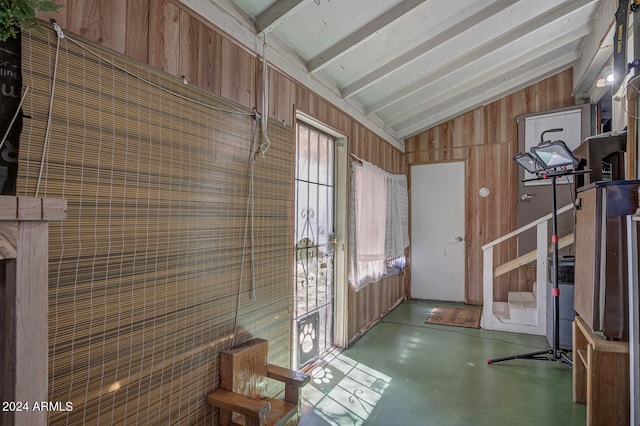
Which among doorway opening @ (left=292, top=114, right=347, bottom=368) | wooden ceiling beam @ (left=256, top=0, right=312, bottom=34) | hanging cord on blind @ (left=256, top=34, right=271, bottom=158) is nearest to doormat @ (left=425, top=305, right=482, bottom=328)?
doorway opening @ (left=292, top=114, right=347, bottom=368)

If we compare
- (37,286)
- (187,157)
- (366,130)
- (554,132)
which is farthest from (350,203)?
(554,132)

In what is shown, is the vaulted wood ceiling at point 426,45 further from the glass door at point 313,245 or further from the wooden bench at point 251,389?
the wooden bench at point 251,389

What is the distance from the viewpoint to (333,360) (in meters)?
2.90

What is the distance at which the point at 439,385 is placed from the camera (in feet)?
8.11

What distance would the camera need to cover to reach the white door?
16.1ft

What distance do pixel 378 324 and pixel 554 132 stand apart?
3.27 metres

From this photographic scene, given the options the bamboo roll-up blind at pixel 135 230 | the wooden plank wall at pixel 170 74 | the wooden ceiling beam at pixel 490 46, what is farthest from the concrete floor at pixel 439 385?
the wooden ceiling beam at pixel 490 46

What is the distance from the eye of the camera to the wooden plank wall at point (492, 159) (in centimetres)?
446

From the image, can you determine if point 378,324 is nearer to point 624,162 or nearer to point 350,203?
point 350,203

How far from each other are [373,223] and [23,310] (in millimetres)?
3182

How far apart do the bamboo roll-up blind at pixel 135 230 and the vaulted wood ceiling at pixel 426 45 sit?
2.53 feet

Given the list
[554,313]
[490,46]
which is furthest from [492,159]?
[554,313]

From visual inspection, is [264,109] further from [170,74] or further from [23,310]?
[23,310]

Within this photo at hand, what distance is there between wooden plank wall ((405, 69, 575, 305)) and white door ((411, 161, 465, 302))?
11 cm
